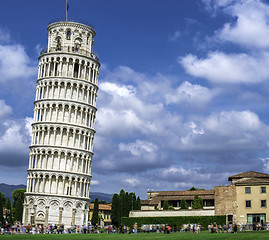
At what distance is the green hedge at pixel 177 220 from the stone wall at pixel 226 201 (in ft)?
9.51

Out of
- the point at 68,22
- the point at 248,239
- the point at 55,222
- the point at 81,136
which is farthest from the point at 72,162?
the point at 248,239

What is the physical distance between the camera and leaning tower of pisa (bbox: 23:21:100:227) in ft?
253

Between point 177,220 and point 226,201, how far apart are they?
30.5 feet

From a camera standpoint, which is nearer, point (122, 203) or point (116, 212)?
point (116, 212)

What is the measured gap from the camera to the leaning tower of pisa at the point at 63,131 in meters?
77.1

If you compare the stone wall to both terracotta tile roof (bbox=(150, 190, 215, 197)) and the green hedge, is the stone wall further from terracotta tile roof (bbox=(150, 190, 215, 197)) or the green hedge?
terracotta tile roof (bbox=(150, 190, 215, 197))

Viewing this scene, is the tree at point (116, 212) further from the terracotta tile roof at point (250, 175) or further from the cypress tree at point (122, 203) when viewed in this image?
the terracotta tile roof at point (250, 175)

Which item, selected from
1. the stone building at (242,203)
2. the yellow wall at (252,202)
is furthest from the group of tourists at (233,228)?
the stone building at (242,203)

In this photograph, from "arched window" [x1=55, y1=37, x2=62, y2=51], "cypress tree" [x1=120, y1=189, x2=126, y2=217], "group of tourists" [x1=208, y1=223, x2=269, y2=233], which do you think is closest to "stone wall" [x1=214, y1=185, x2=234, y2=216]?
"group of tourists" [x1=208, y1=223, x2=269, y2=233]

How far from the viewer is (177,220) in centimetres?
6856

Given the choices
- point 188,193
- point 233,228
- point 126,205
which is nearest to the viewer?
point 233,228

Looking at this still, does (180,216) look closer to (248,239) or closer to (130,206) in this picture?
(130,206)

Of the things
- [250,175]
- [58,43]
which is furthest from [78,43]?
[250,175]

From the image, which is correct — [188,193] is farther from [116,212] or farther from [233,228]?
[233,228]
